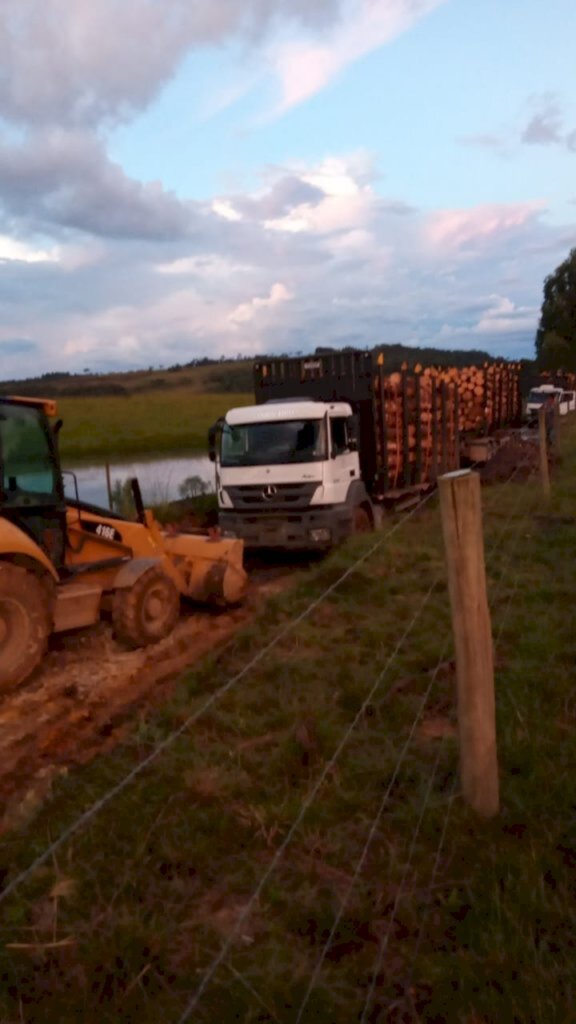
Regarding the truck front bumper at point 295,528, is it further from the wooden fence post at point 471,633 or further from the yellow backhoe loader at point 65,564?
the wooden fence post at point 471,633

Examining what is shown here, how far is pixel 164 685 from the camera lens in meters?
8.03

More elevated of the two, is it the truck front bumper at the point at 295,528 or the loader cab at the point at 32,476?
the loader cab at the point at 32,476

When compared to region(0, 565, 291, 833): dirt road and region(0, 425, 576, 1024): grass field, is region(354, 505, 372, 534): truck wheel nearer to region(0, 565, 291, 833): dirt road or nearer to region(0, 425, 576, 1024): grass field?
region(0, 565, 291, 833): dirt road

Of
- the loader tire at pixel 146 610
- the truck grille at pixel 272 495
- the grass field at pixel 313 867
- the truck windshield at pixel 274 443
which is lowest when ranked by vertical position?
the grass field at pixel 313 867

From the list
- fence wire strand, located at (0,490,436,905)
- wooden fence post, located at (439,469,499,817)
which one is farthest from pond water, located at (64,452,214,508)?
wooden fence post, located at (439,469,499,817)

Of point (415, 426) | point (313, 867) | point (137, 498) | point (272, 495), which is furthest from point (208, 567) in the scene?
point (415, 426)

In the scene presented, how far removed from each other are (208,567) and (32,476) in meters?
2.84

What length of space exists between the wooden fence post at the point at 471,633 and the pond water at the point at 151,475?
15316 millimetres

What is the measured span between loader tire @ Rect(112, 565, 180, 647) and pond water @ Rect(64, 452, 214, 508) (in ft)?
32.7

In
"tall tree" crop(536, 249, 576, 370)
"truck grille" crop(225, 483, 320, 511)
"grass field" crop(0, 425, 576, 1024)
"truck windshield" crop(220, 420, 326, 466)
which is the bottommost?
"grass field" crop(0, 425, 576, 1024)

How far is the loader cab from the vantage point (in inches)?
328

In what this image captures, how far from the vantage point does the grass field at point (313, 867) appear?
3740 millimetres

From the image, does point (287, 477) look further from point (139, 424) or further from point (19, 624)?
point (139, 424)

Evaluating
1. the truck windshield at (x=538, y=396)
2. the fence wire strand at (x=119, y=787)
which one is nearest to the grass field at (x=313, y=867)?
the fence wire strand at (x=119, y=787)
